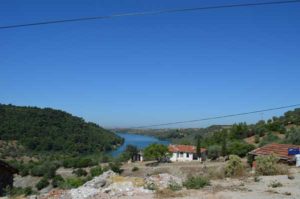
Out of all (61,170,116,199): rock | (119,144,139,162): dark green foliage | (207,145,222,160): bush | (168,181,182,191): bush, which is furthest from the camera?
(119,144,139,162): dark green foliage

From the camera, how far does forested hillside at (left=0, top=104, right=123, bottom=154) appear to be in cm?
12250

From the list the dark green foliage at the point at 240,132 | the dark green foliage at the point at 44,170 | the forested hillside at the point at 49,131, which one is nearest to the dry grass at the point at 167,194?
the dark green foliage at the point at 44,170

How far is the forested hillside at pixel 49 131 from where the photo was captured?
12250cm

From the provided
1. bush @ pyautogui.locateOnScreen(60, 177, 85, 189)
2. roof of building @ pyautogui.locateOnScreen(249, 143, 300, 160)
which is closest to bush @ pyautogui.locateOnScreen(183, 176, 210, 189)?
bush @ pyautogui.locateOnScreen(60, 177, 85, 189)

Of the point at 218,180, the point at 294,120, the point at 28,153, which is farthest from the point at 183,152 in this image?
the point at 218,180

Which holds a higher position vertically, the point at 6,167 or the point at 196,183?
the point at 6,167

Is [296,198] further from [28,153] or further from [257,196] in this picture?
[28,153]

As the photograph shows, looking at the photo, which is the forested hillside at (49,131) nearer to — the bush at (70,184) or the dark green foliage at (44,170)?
the dark green foliage at (44,170)

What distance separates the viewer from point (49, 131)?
137750 mm

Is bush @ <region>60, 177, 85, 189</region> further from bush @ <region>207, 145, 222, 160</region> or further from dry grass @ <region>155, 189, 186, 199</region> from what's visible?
bush @ <region>207, 145, 222, 160</region>

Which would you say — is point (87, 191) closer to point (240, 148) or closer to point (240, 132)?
point (240, 148)

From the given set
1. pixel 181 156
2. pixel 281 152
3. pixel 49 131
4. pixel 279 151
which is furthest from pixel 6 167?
pixel 49 131

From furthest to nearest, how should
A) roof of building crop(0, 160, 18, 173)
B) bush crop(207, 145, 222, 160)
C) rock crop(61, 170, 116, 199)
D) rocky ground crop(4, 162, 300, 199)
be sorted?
bush crop(207, 145, 222, 160) < roof of building crop(0, 160, 18, 173) < rock crop(61, 170, 116, 199) < rocky ground crop(4, 162, 300, 199)

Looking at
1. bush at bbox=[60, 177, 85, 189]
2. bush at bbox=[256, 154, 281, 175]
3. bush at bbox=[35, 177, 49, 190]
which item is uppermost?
bush at bbox=[256, 154, 281, 175]
